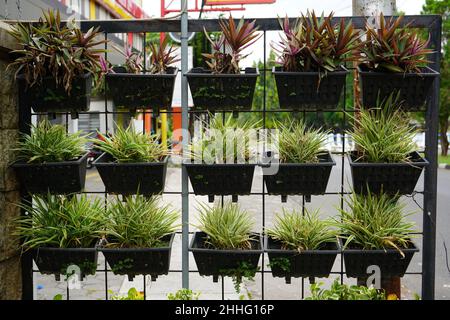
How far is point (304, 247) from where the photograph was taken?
9.84 ft

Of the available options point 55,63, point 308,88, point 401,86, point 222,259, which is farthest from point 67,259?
point 401,86

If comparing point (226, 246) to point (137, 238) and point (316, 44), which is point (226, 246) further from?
point (316, 44)

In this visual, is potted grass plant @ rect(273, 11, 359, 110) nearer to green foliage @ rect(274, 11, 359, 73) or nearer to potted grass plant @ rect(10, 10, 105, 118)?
green foliage @ rect(274, 11, 359, 73)

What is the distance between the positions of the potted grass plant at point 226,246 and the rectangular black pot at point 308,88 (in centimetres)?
70

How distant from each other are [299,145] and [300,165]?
0.49 feet

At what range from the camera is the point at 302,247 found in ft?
9.76

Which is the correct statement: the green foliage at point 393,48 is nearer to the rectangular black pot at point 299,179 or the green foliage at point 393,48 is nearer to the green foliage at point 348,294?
the rectangular black pot at point 299,179

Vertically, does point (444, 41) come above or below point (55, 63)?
above

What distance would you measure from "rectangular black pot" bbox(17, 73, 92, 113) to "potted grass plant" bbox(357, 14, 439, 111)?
1.55 m

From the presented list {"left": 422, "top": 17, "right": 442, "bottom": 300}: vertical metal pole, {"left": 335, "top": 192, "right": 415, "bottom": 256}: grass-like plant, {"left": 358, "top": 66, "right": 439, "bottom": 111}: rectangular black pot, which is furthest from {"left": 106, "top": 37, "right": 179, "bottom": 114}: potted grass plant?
{"left": 422, "top": 17, "right": 442, "bottom": 300}: vertical metal pole

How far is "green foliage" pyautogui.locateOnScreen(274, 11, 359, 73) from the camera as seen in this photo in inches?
112
